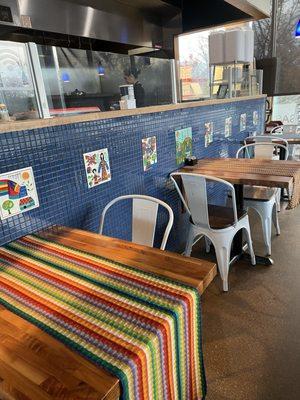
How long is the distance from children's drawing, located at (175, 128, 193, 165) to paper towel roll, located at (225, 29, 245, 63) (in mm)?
1505

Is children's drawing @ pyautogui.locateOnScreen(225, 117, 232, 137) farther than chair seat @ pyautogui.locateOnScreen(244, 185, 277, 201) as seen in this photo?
Yes

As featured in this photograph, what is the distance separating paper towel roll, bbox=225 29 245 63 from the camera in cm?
348

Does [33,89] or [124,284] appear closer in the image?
[124,284]

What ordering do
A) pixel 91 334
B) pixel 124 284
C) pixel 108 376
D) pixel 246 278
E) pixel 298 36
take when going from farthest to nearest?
pixel 298 36
pixel 246 278
pixel 124 284
pixel 91 334
pixel 108 376

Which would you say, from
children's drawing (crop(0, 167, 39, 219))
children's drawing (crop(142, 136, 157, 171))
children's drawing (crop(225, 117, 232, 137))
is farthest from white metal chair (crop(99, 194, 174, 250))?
children's drawing (crop(225, 117, 232, 137))

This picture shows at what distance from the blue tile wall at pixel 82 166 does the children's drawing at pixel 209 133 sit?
172 millimetres

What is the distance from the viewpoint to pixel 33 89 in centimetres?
153

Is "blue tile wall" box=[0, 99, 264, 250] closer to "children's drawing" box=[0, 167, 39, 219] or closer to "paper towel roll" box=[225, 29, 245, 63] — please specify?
"children's drawing" box=[0, 167, 39, 219]

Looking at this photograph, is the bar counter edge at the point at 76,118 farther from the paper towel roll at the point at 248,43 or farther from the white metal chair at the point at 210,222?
the paper towel roll at the point at 248,43

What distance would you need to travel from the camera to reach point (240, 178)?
215 cm

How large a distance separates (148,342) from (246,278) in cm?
182

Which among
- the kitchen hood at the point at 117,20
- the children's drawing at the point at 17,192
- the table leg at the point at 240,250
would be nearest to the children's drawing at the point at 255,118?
the kitchen hood at the point at 117,20

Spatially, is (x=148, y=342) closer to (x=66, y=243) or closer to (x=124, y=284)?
(x=124, y=284)

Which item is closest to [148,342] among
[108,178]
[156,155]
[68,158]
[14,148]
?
[14,148]
